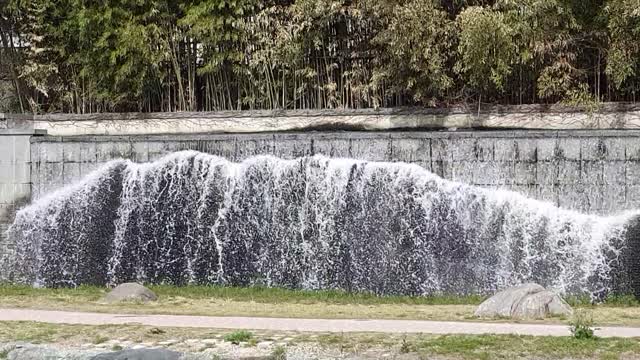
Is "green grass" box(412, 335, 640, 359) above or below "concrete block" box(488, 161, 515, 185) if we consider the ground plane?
below

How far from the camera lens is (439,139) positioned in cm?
1429

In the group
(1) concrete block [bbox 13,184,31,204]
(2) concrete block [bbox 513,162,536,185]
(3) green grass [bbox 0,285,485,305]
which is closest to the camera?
(3) green grass [bbox 0,285,485,305]

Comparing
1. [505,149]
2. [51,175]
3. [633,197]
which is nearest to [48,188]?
[51,175]

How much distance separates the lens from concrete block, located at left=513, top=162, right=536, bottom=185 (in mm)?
13875

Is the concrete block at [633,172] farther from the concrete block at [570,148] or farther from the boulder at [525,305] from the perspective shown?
the boulder at [525,305]

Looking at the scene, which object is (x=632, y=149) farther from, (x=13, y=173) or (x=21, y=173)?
(x=13, y=173)

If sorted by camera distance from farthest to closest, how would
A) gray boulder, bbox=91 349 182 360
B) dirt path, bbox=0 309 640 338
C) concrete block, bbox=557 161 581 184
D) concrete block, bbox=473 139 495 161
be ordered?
concrete block, bbox=473 139 495 161, concrete block, bbox=557 161 581 184, dirt path, bbox=0 309 640 338, gray boulder, bbox=91 349 182 360

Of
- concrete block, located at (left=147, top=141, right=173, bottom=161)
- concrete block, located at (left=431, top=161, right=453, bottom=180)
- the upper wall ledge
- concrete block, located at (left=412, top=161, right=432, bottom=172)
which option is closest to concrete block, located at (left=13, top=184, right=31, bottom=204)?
the upper wall ledge

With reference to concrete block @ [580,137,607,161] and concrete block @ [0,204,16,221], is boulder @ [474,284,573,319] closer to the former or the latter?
concrete block @ [580,137,607,161]

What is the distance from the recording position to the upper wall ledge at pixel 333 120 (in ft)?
50.5

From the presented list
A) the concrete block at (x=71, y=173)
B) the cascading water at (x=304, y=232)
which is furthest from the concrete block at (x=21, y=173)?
the concrete block at (x=71, y=173)

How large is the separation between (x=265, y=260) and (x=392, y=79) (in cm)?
434

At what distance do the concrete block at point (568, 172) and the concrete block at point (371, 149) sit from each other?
2626mm

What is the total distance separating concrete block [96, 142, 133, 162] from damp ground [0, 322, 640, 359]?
6295mm
